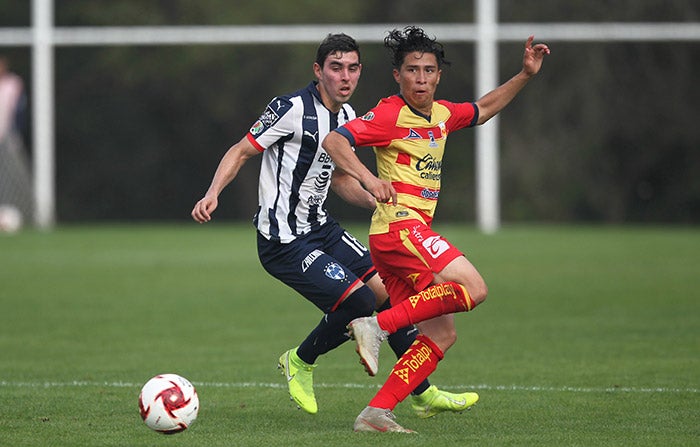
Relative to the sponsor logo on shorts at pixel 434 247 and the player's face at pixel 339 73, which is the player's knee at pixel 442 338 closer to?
the sponsor logo on shorts at pixel 434 247

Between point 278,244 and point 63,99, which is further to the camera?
point 63,99

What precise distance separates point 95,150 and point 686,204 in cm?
1306

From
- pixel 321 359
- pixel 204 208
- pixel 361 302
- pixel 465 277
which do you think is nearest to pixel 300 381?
pixel 361 302

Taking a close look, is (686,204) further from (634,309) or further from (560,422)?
(560,422)

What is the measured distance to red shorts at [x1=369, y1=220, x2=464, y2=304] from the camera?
22.4 ft

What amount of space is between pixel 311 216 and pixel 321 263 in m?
0.32

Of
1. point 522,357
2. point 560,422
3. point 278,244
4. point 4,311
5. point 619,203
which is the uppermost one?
point 278,244

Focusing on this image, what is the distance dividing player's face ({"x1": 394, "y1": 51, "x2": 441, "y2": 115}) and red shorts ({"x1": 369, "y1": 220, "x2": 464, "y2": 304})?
2.14 ft

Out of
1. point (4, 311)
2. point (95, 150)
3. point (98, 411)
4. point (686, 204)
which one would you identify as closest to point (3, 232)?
point (95, 150)

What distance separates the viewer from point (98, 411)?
24.6 feet

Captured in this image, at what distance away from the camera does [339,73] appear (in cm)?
749

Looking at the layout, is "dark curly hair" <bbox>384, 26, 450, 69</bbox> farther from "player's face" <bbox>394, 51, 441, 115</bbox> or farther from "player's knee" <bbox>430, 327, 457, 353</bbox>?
"player's knee" <bbox>430, 327, 457, 353</bbox>

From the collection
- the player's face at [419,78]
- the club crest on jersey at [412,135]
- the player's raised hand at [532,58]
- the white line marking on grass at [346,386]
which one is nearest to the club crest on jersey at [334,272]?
the club crest on jersey at [412,135]

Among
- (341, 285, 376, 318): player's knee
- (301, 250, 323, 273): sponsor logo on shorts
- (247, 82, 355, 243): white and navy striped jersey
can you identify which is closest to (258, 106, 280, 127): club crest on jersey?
(247, 82, 355, 243): white and navy striped jersey
